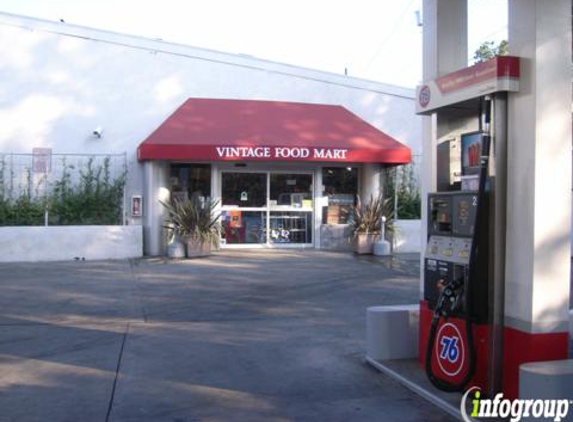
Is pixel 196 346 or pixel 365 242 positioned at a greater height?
pixel 365 242

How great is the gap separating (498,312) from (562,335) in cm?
49

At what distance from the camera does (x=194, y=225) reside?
1562cm

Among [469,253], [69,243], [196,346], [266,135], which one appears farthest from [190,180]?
[469,253]

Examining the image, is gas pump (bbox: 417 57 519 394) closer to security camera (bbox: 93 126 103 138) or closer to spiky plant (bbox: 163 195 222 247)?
spiky plant (bbox: 163 195 222 247)

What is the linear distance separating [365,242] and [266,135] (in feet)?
12.4

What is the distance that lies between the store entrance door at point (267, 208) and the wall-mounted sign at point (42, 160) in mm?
4582

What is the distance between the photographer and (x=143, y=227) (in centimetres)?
1678

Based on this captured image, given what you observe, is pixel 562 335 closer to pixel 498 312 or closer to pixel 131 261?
pixel 498 312

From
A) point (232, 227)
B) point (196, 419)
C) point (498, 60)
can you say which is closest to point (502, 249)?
point (498, 60)

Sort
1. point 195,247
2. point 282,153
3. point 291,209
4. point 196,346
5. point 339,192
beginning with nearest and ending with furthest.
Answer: point 196,346
point 195,247
point 282,153
point 291,209
point 339,192

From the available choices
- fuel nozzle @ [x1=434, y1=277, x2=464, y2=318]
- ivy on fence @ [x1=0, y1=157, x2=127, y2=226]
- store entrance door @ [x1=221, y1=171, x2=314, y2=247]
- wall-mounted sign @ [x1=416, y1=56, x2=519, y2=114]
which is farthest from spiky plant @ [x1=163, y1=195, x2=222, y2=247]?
fuel nozzle @ [x1=434, y1=277, x2=464, y2=318]

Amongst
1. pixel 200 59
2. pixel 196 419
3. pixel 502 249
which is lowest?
pixel 196 419

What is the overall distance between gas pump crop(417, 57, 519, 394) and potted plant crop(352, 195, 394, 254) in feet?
35.5

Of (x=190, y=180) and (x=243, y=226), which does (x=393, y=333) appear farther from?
(x=190, y=180)
